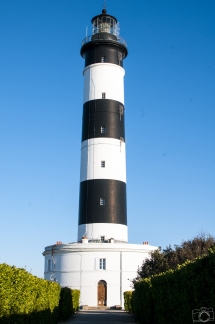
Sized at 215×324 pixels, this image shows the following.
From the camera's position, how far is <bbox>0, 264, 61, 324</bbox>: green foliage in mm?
12109

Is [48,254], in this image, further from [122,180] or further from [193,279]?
[193,279]

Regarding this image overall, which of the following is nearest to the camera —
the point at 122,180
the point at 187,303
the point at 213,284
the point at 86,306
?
the point at 213,284

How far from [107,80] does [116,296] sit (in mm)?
18288

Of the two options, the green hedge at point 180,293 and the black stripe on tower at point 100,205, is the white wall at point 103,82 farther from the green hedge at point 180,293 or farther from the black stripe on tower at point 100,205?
the green hedge at point 180,293

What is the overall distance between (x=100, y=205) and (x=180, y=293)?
2120 cm

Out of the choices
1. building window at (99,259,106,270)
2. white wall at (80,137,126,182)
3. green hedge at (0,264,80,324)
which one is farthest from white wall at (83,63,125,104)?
green hedge at (0,264,80,324)

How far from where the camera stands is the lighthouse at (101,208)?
34719mm

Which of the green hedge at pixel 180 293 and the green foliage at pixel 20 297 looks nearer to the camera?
the green hedge at pixel 180 293

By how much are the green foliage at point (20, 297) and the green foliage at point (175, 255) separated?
12.5 m

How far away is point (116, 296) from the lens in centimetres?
3453

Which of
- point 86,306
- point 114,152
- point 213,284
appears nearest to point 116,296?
point 86,306

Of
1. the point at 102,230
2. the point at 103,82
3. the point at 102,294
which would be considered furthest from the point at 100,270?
the point at 103,82

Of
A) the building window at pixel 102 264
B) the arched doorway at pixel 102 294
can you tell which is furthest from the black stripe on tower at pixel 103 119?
the arched doorway at pixel 102 294

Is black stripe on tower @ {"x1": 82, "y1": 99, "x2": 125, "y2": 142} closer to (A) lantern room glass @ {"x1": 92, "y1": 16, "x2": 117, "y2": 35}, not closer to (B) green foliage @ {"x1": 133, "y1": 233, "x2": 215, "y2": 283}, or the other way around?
(A) lantern room glass @ {"x1": 92, "y1": 16, "x2": 117, "y2": 35}
